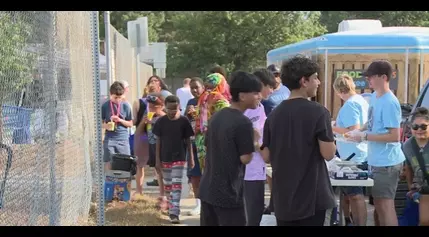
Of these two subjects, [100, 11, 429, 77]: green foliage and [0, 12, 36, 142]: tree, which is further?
[100, 11, 429, 77]: green foliage

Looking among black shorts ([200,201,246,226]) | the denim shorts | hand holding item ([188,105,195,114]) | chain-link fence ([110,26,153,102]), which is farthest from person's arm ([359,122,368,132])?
chain-link fence ([110,26,153,102])

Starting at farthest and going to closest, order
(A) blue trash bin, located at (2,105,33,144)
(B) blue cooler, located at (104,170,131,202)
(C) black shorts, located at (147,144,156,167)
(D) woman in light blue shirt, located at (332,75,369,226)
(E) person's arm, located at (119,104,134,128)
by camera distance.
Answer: (C) black shorts, located at (147,144,156,167)
(E) person's arm, located at (119,104,134,128)
(B) blue cooler, located at (104,170,131,202)
(D) woman in light blue shirt, located at (332,75,369,226)
(A) blue trash bin, located at (2,105,33,144)

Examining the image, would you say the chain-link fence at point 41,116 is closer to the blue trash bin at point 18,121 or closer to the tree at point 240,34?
the blue trash bin at point 18,121

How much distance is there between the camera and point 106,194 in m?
6.96

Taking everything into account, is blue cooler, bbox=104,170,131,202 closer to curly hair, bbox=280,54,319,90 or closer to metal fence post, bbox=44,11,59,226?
metal fence post, bbox=44,11,59,226

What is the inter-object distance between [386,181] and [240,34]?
25.6 m

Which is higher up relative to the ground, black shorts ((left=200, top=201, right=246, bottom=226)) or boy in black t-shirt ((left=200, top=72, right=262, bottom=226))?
boy in black t-shirt ((left=200, top=72, right=262, bottom=226))

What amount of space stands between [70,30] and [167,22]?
36.4m

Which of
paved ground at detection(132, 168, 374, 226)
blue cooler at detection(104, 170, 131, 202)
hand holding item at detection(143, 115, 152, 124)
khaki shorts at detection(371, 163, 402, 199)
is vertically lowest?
paved ground at detection(132, 168, 374, 226)

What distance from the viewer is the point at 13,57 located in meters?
4.60

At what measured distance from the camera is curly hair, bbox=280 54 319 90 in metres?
3.70

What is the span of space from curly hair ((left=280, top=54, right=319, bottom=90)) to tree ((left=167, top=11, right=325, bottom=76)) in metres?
25.4

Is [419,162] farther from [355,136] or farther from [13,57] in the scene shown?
[13,57]
